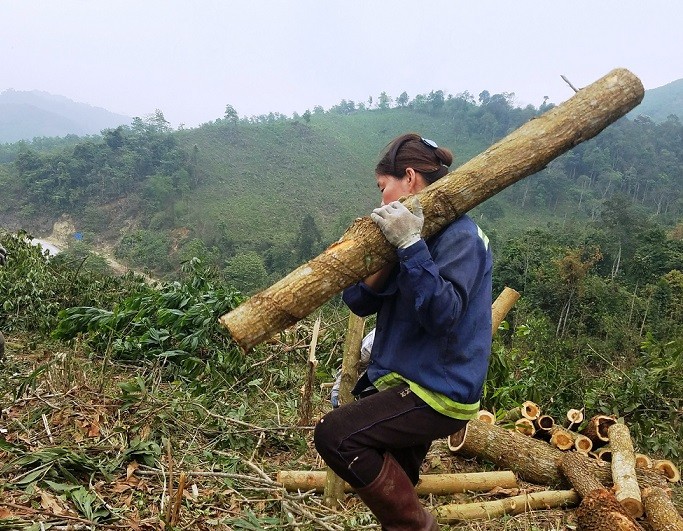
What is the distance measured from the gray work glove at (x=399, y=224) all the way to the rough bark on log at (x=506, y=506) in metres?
1.68

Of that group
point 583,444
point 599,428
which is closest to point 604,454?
point 583,444

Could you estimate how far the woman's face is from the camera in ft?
6.15

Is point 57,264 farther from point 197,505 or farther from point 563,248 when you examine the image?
point 563,248

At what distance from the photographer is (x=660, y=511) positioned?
2.62 metres

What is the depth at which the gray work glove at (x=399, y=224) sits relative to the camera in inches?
62.9

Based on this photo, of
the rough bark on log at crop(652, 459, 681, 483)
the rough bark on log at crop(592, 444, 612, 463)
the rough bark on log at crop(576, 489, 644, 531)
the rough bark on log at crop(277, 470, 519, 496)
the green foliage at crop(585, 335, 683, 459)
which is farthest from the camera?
the green foliage at crop(585, 335, 683, 459)

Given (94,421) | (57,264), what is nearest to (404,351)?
(94,421)

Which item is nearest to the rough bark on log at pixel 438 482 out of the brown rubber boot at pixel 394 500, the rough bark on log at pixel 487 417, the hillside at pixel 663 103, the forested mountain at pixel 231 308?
the forested mountain at pixel 231 308

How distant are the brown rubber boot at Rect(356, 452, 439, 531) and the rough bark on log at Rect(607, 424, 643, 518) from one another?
1736 millimetres

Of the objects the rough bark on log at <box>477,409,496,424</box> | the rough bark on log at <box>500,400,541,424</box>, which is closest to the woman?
the rough bark on log at <box>477,409,496,424</box>

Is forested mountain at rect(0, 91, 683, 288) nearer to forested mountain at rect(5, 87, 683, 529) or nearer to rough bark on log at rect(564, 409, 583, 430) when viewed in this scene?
forested mountain at rect(5, 87, 683, 529)

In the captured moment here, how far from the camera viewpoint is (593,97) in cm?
209

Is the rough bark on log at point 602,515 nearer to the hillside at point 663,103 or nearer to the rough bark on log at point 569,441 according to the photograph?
the rough bark on log at point 569,441

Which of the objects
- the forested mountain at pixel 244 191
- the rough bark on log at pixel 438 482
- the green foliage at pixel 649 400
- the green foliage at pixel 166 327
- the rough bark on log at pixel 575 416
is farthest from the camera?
the forested mountain at pixel 244 191
